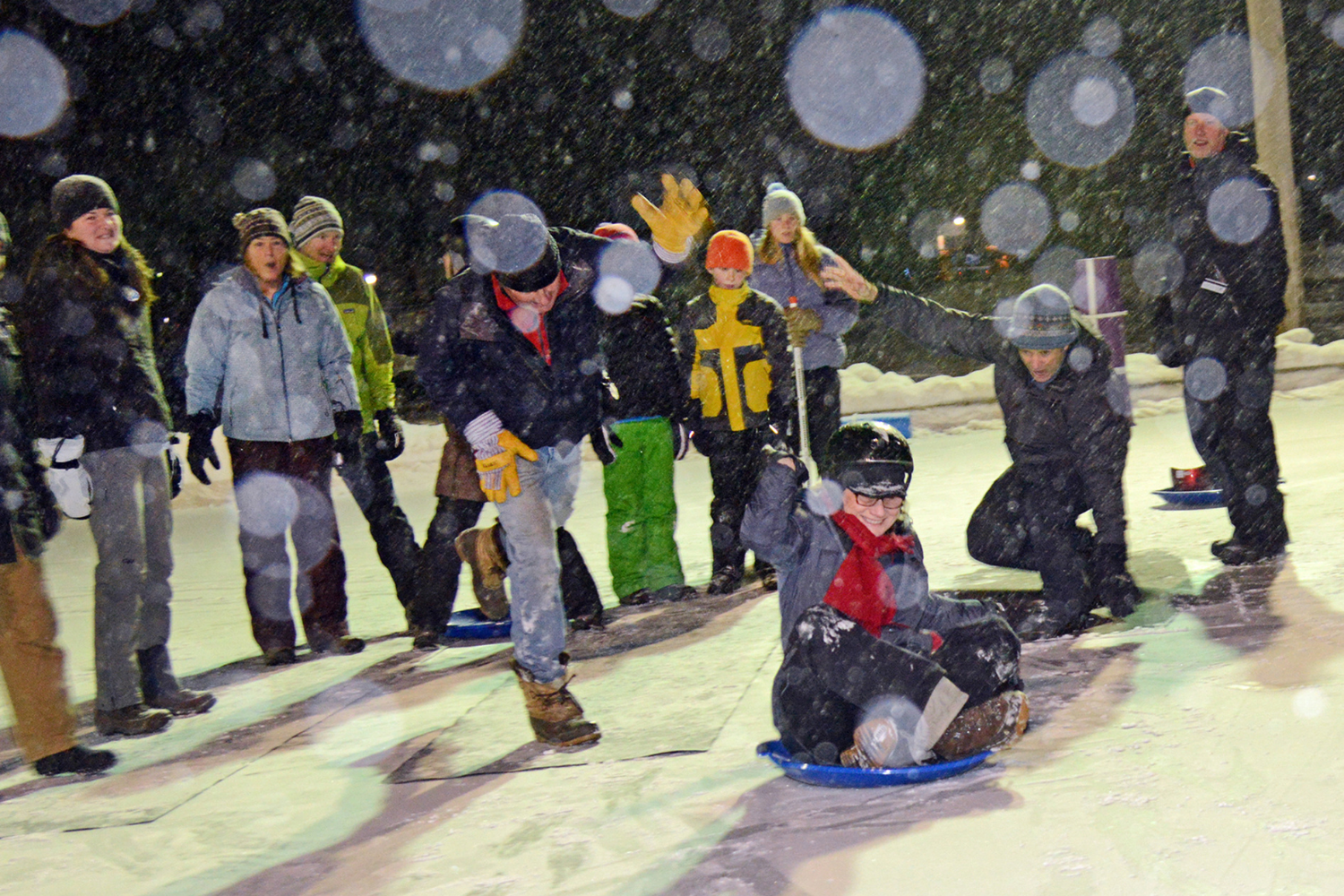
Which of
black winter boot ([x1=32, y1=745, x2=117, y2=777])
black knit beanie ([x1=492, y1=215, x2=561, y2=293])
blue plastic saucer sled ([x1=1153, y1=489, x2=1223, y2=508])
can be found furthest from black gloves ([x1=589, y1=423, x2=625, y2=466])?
blue plastic saucer sled ([x1=1153, y1=489, x2=1223, y2=508])

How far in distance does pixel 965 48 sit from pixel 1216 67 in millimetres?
3040

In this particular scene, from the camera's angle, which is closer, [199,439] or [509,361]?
[509,361]

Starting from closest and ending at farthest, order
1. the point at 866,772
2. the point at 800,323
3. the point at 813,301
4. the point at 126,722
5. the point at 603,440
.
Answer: the point at 866,772
the point at 603,440
the point at 126,722
the point at 800,323
the point at 813,301

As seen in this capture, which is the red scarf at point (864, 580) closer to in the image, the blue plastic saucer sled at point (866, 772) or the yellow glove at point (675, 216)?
the blue plastic saucer sled at point (866, 772)

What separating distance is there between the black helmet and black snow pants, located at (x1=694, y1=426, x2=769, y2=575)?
2470mm

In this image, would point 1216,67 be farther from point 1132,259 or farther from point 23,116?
point 23,116

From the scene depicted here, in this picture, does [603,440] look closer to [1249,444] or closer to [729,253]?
[729,253]

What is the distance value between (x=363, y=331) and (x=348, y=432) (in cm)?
54

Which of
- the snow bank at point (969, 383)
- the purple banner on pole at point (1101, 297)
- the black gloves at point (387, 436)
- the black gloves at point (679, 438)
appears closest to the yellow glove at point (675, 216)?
the black gloves at point (679, 438)

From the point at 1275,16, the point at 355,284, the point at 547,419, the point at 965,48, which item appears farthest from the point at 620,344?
the point at 965,48

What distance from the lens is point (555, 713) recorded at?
377 centimetres

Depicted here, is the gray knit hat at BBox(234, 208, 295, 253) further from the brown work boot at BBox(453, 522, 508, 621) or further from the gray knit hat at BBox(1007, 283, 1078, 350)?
the gray knit hat at BBox(1007, 283, 1078, 350)

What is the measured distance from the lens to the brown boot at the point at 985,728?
320 centimetres

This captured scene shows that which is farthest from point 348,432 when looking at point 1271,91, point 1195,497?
point 1271,91
